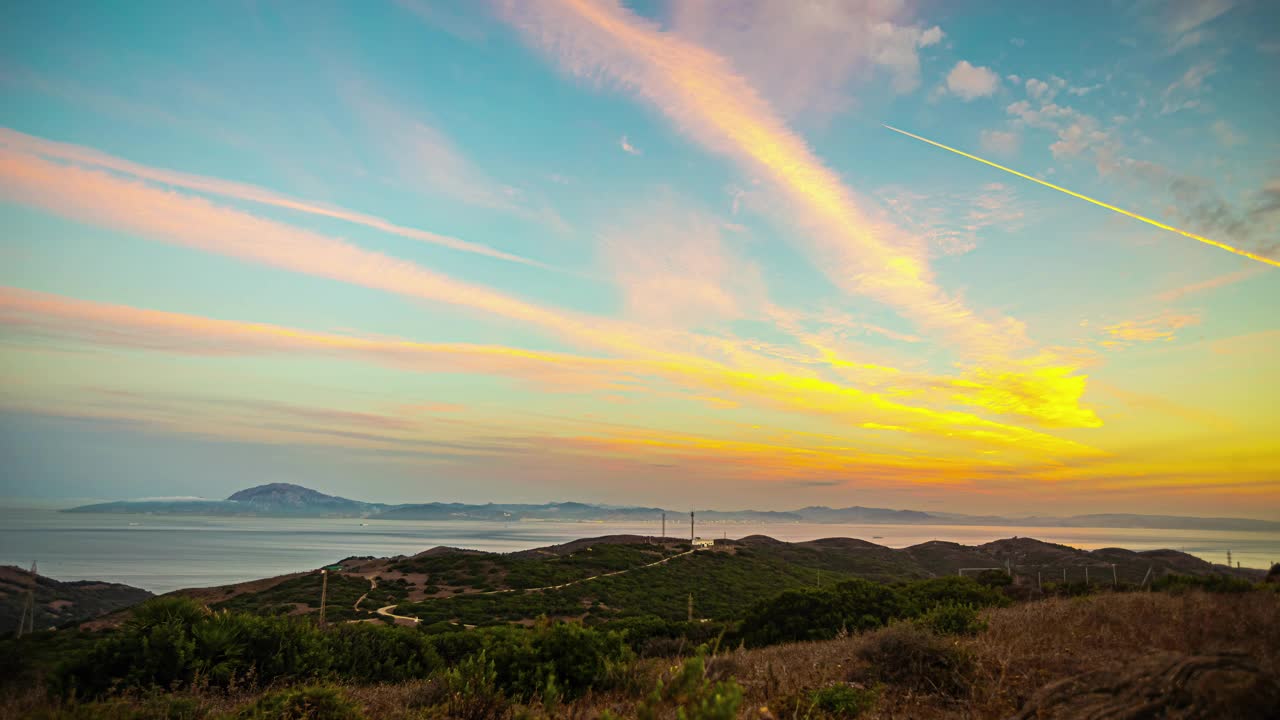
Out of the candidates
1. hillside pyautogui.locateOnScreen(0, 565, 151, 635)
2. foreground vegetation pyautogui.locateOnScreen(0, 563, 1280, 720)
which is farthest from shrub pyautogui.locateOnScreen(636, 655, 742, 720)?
hillside pyautogui.locateOnScreen(0, 565, 151, 635)

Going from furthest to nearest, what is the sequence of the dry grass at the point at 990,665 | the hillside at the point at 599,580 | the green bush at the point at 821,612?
the hillside at the point at 599,580
the green bush at the point at 821,612
the dry grass at the point at 990,665

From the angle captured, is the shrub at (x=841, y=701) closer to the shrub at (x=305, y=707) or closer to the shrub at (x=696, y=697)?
the shrub at (x=696, y=697)

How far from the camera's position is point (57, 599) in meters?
77.7

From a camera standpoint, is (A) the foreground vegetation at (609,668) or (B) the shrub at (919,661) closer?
(A) the foreground vegetation at (609,668)

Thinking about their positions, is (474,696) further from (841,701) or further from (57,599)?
(57,599)

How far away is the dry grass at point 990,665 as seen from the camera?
732cm

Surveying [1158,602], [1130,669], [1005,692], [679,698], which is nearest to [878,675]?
[1005,692]

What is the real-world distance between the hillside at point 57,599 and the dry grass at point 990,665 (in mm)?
79242

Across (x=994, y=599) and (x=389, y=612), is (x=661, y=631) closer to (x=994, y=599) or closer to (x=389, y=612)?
(x=994, y=599)

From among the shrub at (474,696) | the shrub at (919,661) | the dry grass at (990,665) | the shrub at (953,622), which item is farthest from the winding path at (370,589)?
the shrub at (919,661)

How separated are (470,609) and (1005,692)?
4724cm

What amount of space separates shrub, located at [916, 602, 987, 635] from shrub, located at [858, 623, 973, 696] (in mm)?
2333

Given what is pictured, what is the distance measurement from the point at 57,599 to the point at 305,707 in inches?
3951

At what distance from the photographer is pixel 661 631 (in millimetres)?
28203
